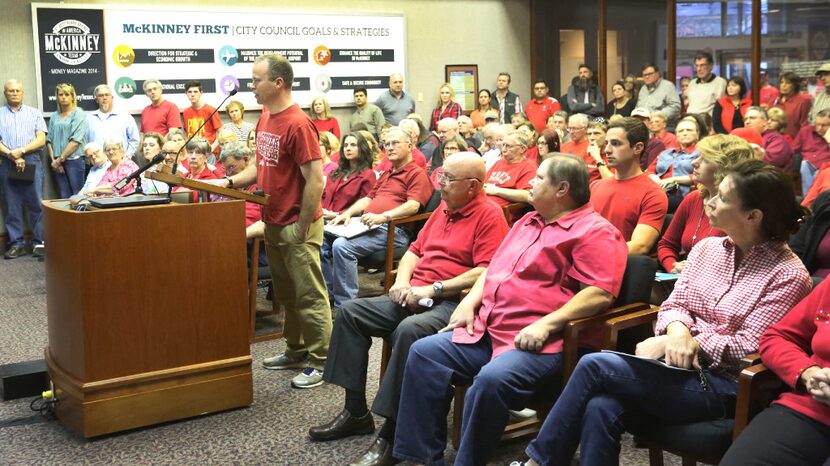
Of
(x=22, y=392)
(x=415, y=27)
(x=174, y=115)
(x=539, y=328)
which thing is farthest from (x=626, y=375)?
(x=415, y=27)

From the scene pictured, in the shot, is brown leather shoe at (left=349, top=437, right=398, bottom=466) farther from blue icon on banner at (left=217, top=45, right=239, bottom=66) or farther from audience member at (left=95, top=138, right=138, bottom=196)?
blue icon on banner at (left=217, top=45, right=239, bottom=66)

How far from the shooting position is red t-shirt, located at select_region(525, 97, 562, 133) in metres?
10.5

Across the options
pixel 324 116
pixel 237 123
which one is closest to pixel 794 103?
pixel 324 116

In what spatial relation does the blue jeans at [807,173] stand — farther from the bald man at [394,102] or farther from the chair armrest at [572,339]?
the chair armrest at [572,339]

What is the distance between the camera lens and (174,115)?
8773 millimetres

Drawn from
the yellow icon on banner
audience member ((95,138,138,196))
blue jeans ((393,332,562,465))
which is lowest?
blue jeans ((393,332,562,465))

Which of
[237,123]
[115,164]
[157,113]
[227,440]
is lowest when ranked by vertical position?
[227,440]

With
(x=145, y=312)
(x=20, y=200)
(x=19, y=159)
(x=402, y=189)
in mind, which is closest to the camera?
(x=145, y=312)

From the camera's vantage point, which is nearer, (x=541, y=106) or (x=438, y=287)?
(x=438, y=287)

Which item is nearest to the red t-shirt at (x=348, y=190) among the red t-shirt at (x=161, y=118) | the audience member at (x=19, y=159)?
the audience member at (x=19, y=159)

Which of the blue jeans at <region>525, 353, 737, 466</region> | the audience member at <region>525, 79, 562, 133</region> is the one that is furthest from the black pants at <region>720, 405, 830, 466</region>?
the audience member at <region>525, 79, 562, 133</region>

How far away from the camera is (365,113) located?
994 cm

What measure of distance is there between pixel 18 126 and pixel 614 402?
7.13 meters

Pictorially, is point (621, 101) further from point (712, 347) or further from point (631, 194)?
point (712, 347)
